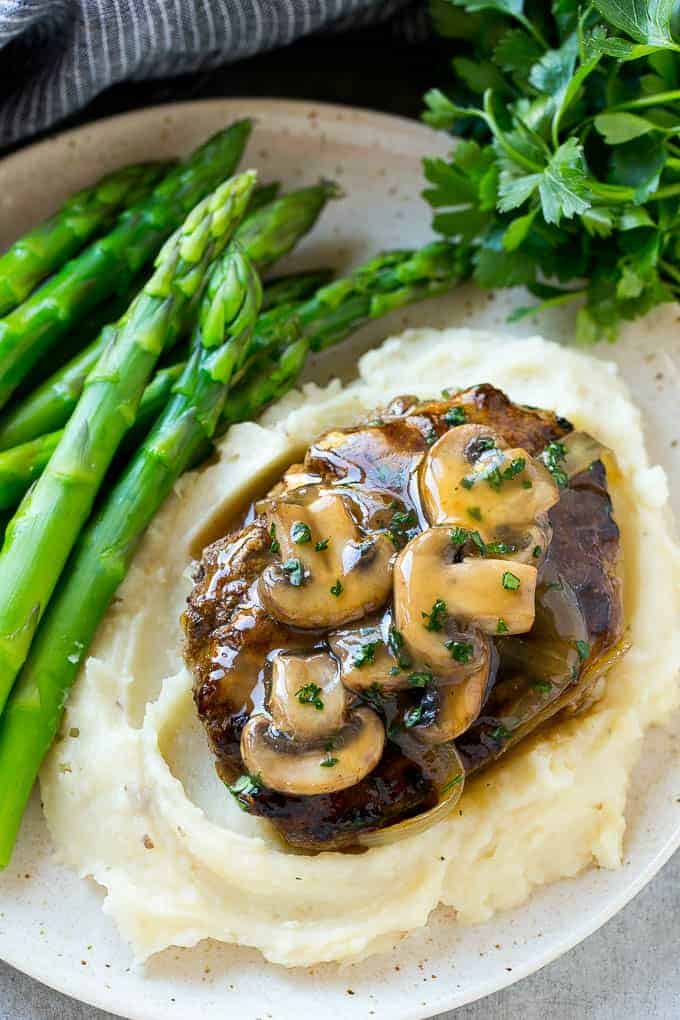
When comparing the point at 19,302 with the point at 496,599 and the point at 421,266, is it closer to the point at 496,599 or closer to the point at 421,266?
the point at 421,266

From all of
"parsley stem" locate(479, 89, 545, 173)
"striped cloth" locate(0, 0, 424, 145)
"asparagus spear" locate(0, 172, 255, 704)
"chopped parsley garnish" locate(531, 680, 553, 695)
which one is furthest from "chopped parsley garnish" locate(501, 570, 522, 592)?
"striped cloth" locate(0, 0, 424, 145)

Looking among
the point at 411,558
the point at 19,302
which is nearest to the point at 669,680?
the point at 411,558

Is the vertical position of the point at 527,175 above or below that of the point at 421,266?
above

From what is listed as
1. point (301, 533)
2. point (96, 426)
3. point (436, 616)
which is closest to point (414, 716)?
point (436, 616)

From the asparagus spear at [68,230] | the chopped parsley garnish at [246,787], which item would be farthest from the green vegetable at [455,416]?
the asparagus spear at [68,230]

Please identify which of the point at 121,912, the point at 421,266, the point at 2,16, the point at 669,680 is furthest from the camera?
the point at 421,266

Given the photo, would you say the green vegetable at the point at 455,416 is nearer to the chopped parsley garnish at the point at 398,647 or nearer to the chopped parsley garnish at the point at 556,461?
the chopped parsley garnish at the point at 556,461

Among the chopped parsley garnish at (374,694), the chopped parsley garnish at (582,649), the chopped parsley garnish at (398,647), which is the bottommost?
the chopped parsley garnish at (582,649)
